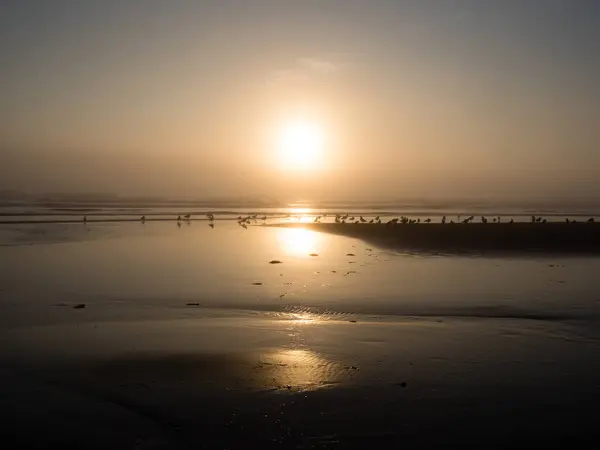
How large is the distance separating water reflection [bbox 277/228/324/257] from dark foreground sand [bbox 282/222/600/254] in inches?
122

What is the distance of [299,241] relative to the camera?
39.0 m

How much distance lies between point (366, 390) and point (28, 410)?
18.5 feet

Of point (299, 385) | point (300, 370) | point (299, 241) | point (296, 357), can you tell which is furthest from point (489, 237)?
point (299, 385)

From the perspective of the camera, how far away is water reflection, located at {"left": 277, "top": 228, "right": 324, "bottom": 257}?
32.9m

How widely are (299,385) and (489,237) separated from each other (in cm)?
2918

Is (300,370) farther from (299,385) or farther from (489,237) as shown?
(489,237)

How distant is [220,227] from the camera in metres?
50.8

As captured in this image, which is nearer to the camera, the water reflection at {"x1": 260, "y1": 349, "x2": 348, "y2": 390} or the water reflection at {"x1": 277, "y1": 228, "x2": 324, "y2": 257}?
the water reflection at {"x1": 260, "y1": 349, "x2": 348, "y2": 390}

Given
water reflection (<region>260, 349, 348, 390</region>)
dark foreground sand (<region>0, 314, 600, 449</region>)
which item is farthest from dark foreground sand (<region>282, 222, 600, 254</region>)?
water reflection (<region>260, 349, 348, 390</region>)

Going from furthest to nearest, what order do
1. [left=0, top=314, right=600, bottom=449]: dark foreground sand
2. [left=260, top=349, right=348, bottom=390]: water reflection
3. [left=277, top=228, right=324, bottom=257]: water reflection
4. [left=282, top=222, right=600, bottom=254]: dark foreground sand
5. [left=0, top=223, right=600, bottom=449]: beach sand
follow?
1. [left=282, top=222, right=600, bottom=254]: dark foreground sand
2. [left=277, top=228, right=324, bottom=257]: water reflection
3. [left=260, top=349, right=348, bottom=390]: water reflection
4. [left=0, top=223, right=600, bottom=449]: beach sand
5. [left=0, top=314, right=600, bottom=449]: dark foreground sand

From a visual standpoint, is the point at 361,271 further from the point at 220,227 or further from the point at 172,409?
the point at 220,227

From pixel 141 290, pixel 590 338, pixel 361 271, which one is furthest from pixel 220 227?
pixel 590 338

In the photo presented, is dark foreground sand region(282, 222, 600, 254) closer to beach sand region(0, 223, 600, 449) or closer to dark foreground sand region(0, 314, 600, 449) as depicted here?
beach sand region(0, 223, 600, 449)

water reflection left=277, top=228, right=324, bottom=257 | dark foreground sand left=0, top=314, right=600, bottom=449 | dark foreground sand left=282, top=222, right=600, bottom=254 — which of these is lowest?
dark foreground sand left=0, top=314, right=600, bottom=449
